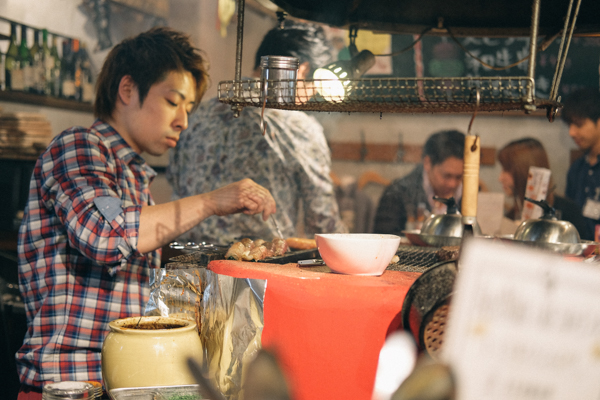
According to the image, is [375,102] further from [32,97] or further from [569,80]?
[569,80]

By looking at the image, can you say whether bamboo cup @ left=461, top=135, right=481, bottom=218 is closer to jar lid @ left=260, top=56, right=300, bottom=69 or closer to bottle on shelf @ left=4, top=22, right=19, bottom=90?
jar lid @ left=260, top=56, right=300, bottom=69

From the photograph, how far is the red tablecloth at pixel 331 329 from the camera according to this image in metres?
0.96

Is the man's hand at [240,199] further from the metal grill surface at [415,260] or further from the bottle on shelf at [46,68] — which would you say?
the bottle on shelf at [46,68]

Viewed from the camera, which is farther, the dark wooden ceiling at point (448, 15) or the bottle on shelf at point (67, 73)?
the bottle on shelf at point (67, 73)

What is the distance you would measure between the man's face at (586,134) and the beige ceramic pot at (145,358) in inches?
143

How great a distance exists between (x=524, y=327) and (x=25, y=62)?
3.65 meters

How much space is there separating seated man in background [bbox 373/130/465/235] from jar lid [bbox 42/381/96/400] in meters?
3.04

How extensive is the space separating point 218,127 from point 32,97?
1551mm

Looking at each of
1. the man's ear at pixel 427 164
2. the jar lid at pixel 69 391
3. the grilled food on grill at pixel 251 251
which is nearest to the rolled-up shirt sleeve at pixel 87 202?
the grilled food on grill at pixel 251 251

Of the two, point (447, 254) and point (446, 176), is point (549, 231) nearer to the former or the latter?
point (447, 254)

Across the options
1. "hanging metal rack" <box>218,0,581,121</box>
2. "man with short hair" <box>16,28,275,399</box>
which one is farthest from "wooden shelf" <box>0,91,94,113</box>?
"hanging metal rack" <box>218,0,581,121</box>

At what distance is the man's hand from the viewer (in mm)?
1527

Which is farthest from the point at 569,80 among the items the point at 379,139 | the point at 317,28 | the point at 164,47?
the point at 164,47

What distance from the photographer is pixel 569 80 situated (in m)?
4.00
